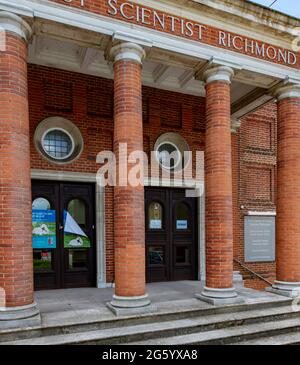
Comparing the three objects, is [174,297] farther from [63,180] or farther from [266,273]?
[266,273]

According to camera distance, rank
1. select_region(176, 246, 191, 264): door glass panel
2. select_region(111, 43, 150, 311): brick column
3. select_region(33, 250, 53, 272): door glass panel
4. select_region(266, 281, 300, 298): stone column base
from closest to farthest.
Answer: select_region(111, 43, 150, 311): brick column, select_region(266, 281, 300, 298): stone column base, select_region(33, 250, 53, 272): door glass panel, select_region(176, 246, 191, 264): door glass panel

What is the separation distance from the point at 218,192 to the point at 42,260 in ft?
13.5

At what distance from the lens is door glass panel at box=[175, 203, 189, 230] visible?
30.1ft

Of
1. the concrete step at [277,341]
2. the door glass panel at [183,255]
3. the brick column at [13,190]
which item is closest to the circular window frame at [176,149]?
the door glass panel at [183,255]

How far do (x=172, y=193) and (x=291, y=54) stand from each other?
4234 mm

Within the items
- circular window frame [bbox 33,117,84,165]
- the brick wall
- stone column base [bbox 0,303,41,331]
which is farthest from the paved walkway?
circular window frame [bbox 33,117,84,165]

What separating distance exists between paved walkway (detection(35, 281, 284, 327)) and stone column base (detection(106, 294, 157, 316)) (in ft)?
0.40

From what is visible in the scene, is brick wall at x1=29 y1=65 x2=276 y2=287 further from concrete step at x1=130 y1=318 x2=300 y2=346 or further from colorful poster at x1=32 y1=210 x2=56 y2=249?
concrete step at x1=130 y1=318 x2=300 y2=346

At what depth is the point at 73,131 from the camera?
8070mm

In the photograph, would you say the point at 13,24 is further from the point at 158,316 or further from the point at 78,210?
the point at 158,316

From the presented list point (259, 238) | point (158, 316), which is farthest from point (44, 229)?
point (259, 238)

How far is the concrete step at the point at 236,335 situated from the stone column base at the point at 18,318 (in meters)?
1.49

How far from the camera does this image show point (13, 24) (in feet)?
17.0

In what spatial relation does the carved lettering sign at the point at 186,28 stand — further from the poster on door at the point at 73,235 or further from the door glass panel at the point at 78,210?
the poster on door at the point at 73,235
